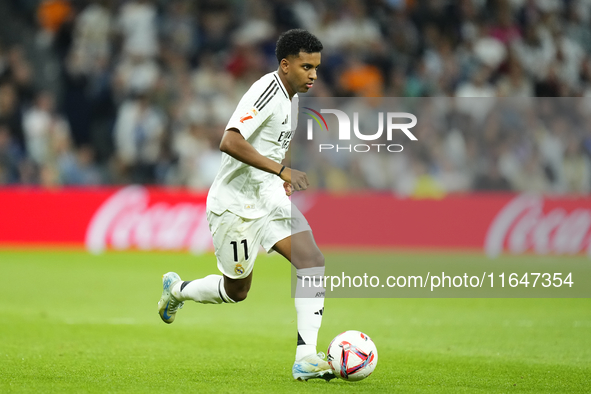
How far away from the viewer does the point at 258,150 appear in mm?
6203

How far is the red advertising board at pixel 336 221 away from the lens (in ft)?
53.3

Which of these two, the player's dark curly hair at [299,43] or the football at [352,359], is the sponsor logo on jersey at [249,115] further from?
the football at [352,359]

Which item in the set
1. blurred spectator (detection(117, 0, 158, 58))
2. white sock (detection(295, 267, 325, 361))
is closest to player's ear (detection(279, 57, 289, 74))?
white sock (detection(295, 267, 325, 361))

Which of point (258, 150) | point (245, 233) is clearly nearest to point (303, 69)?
point (258, 150)

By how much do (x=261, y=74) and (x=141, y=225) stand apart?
4.51 meters

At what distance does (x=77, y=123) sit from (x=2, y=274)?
571 cm

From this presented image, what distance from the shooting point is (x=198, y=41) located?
19391 mm

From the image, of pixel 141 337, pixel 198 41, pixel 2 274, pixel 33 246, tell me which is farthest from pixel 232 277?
pixel 198 41

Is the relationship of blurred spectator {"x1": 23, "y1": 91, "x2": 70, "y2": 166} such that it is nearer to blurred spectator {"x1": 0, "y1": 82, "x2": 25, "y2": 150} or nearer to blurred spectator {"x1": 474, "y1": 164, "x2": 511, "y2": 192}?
blurred spectator {"x1": 0, "y1": 82, "x2": 25, "y2": 150}

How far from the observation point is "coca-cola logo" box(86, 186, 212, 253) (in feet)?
53.1

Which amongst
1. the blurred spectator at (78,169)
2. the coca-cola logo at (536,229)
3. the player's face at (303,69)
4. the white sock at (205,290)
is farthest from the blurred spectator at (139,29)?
the player's face at (303,69)

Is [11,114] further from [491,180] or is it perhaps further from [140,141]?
[491,180]

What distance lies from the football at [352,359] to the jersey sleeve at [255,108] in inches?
63.0

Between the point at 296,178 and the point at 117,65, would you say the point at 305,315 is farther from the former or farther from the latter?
the point at 117,65
